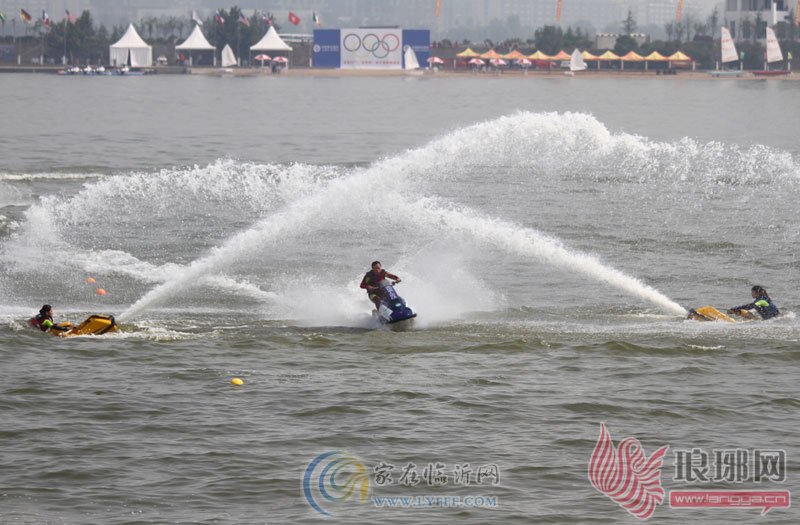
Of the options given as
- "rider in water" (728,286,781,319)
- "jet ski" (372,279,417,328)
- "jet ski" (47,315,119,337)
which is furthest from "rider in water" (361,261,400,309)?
"rider in water" (728,286,781,319)

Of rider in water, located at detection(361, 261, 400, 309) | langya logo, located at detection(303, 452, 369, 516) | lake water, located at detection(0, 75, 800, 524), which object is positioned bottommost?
langya logo, located at detection(303, 452, 369, 516)

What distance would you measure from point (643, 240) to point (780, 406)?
20.2m

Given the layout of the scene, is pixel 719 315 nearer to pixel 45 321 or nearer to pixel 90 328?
pixel 90 328

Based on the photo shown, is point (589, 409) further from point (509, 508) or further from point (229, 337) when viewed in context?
point (229, 337)

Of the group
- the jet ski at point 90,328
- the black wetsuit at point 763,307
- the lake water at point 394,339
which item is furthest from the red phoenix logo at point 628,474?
the jet ski at point 90,328

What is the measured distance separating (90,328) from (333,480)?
1023 centimetres

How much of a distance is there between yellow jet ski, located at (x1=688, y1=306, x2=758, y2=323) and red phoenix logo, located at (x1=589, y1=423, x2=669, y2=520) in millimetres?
8658

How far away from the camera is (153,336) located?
95.3ft

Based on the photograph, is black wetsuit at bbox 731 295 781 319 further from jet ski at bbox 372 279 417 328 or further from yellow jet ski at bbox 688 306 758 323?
jet ski at bbox 372 279 417 328

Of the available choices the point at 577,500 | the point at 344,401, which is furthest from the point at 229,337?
the point at 577,500

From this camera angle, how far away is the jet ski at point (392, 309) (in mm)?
29672

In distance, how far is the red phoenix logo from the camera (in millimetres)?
20094

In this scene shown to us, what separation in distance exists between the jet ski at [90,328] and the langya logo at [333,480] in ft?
29.9

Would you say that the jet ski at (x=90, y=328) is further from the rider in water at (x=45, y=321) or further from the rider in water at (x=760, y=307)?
the rider in water at (x=760, y=307)
